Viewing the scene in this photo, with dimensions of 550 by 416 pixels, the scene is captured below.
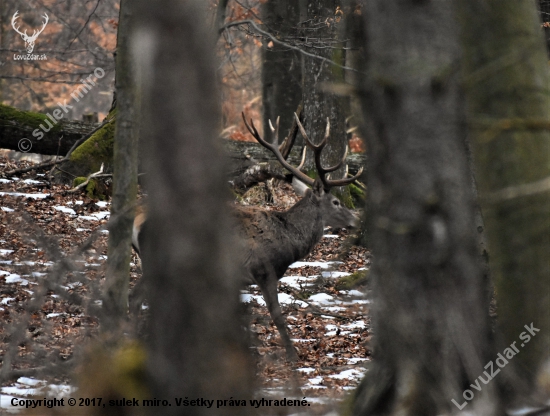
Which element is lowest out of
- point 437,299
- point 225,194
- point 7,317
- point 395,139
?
point 7,317

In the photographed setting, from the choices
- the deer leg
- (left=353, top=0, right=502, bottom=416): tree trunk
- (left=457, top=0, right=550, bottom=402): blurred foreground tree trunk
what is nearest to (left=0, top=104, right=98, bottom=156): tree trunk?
the deer leg

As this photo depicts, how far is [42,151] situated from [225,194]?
10.5m

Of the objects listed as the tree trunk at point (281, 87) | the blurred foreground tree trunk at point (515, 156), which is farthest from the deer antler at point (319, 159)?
the tree trunk at point (281, 87)

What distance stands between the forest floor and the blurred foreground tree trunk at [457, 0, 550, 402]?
3.06 ft

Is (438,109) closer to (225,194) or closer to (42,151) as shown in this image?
(225,194)

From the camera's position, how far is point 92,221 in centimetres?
989

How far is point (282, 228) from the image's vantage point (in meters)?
7.87

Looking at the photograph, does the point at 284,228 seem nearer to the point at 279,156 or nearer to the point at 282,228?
the point at 282,228

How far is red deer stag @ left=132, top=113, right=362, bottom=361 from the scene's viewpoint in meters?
7.21

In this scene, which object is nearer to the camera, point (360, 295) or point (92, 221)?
point (360, 295)

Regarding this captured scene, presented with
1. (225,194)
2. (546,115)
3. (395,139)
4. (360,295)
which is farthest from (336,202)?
(225,194)

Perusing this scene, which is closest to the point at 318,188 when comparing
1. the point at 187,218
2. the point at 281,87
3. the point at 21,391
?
the point at 21,391

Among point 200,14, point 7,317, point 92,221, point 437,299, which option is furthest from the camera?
point 92,221

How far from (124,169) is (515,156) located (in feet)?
9.30
